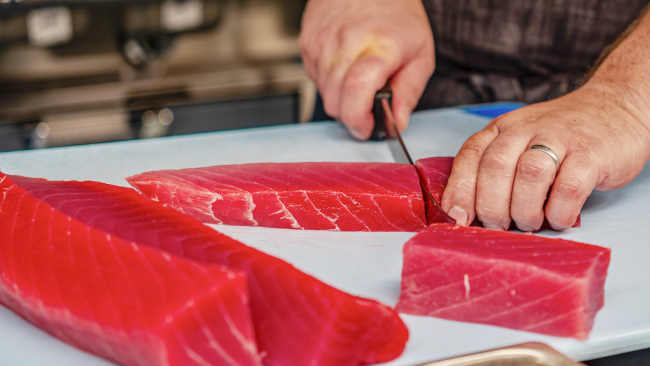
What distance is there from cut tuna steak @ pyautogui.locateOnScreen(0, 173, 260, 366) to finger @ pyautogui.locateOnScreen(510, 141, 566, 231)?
836 millimetres

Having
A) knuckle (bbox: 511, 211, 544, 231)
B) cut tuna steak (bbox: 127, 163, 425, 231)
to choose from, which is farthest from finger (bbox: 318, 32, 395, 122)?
knuckle (bbox: 511, 211, 544, 231)

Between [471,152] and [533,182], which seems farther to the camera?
[471,152]

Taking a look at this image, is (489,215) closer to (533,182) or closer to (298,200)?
(533,182)

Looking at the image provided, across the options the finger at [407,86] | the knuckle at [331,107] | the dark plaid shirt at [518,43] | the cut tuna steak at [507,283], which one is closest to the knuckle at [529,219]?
the cut tuna steak at [507,283]

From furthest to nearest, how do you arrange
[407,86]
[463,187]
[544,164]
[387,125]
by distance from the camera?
[407,86]
[387,125]
[463,187]
[544,164]

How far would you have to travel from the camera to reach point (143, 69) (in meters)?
3.54

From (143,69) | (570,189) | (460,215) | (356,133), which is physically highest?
(570,189)

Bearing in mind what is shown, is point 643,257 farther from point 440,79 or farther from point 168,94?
point 168,94

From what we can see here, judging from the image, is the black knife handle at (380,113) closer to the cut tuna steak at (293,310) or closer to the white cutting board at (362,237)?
the white cutting board at (362,237)

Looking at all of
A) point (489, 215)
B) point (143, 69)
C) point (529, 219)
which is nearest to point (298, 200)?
point (489, 215)

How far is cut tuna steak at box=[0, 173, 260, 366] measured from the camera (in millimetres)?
940

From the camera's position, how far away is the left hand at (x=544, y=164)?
146cm

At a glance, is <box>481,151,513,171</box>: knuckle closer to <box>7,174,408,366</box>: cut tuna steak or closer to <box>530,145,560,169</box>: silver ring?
<box>530,145,560,169</box>: silver ring

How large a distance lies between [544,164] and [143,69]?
278 centimetres
